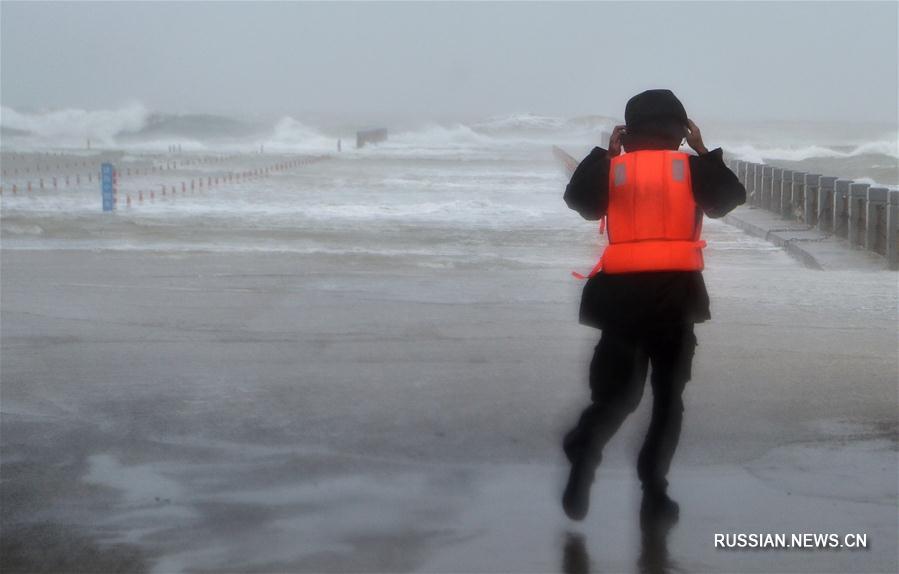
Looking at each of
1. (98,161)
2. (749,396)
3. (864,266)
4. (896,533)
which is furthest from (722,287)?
(98,161)

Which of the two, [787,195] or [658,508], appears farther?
[787,195]

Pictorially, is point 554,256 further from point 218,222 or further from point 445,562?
point 445,562

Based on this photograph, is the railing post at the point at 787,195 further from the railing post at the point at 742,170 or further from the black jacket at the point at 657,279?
the black jacket at the point at 657,279

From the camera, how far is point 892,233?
15.5 meters

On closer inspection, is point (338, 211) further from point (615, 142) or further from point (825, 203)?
point (615, 142)

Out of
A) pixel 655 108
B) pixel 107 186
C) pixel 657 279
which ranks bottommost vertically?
pixel 107 186

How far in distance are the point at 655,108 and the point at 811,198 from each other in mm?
17285

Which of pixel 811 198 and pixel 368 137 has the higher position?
pixel 368 137

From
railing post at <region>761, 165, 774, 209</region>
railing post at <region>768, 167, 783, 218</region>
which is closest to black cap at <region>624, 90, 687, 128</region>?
railing post at <region>768, 167, 783, 218</region>

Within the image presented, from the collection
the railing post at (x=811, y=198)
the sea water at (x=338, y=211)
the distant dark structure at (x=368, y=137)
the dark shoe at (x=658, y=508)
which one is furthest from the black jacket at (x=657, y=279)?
the distant dark structure at (x=368, y=137)

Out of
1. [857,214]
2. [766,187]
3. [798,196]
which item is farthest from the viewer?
[766,187]

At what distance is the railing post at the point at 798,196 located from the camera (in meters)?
22.6

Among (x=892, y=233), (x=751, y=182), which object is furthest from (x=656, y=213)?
(x=751, y=182)

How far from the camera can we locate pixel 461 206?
27141 millimetres
